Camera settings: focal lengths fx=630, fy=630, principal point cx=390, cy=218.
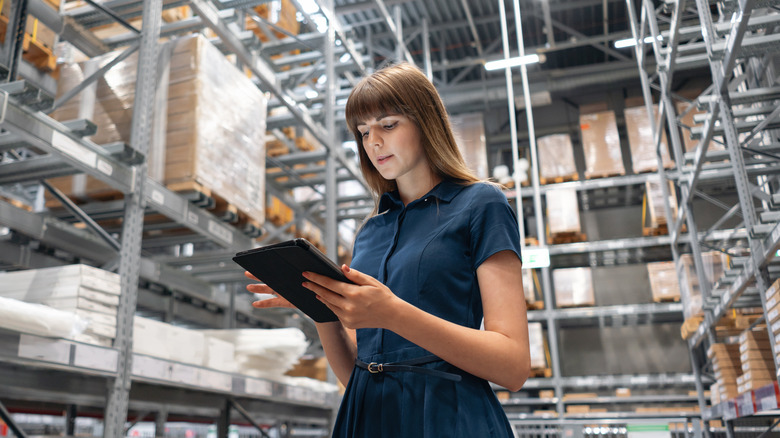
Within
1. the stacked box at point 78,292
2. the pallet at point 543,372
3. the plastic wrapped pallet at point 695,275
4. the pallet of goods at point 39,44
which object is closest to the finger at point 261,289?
the stacked box at point 78,292

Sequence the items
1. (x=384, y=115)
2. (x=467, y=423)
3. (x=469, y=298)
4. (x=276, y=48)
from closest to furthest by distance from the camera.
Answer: (x=467, y=423) < (x=469, y=298) < (x=384, y=115) < (x=276, y=48)

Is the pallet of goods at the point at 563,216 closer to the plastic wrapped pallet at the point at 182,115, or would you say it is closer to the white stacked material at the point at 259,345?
the white stacked material at the point at 259,345

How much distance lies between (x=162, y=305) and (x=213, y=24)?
124 inches

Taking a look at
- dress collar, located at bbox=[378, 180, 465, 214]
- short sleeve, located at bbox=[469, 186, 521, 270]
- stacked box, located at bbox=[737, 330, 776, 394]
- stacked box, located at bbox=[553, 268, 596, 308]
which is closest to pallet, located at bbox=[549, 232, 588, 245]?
stacked box, located at bbox=[553, 268, 596, 308]

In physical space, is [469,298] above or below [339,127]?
below

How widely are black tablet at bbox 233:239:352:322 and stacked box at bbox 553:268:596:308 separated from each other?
33.8 feet

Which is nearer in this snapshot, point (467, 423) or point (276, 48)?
point (467, 423)

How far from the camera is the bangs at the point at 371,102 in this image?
4.11 ft

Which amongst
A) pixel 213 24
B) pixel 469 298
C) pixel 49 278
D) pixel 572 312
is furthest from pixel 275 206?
pixel 469 298

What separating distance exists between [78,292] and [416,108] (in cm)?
277

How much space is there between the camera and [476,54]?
13062 mm

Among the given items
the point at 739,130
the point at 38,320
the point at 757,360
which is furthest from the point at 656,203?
the point at 38,320

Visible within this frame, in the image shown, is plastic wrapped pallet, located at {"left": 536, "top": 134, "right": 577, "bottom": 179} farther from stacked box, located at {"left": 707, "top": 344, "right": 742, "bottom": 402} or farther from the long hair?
the long hair

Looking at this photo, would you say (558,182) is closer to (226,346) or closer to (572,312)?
(572,312)
